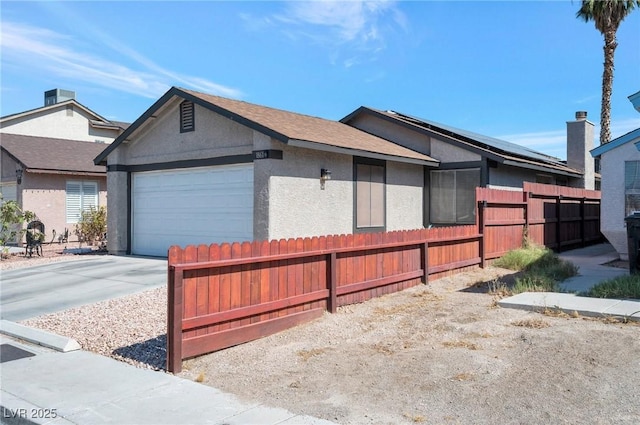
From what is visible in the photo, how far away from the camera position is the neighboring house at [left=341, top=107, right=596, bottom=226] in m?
16.6

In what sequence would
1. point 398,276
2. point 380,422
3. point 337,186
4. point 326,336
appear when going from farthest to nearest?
point 337,186
point 398,276
point 326,336
point 380,422

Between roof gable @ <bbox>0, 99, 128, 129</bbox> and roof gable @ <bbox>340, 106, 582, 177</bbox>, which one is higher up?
roof gable @ <bbox>0, 99, 128, 129</bbox>

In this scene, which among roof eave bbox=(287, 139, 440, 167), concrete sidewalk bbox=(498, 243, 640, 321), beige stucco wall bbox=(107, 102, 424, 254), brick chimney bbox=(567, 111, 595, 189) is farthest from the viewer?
brick chimney bbox=(567, 111, 595, 189)

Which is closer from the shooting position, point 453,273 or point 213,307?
point 213,307

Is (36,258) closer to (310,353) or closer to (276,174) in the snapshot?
(276,174)

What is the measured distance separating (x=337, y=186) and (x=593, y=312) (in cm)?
795

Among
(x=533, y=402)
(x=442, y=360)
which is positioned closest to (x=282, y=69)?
(x=442, y=360)

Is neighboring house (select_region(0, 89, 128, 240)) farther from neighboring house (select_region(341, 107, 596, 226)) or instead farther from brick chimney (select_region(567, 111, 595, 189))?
brick chimney (select_region(567, 111, 595, 189))

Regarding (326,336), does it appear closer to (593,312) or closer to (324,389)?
(324,389)

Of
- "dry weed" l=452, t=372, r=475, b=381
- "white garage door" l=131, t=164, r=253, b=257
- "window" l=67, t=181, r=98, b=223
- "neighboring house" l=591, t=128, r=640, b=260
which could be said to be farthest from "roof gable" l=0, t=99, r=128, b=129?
"dry weed" l=452, t=372, r=475, b=381

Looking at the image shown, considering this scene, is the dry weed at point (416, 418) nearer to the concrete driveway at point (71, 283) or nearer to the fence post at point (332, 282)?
the fence post at point (332, 282)

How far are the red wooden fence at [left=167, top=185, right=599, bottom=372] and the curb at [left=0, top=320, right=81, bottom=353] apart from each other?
1.83 meters

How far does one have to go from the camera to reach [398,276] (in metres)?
9.97

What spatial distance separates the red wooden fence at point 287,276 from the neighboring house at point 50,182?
16.3m
